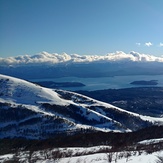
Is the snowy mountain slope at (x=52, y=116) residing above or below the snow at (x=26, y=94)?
below

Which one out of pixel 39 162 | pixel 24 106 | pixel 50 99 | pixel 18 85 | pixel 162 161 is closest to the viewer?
pixel 162 161

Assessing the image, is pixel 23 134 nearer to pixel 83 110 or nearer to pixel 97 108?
pixel 83 110

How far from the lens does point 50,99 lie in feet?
559

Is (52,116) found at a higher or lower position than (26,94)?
lower

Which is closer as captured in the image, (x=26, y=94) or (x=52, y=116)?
(x=52, y=116)

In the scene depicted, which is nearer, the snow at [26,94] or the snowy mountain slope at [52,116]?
the snowy mountain slope at [52,116]

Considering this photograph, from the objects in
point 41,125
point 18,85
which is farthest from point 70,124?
point 18,85

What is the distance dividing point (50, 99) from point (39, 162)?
154m

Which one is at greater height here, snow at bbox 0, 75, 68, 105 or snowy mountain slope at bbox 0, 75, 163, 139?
snow at bbox 0, 75, 68, 105

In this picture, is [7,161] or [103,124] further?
[103,124]

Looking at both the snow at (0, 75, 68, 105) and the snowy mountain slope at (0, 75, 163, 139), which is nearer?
the snowy mountain slope at (0, 75, 163, 139)

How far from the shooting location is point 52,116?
13738 centimetres

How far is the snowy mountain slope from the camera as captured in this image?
124556 mm

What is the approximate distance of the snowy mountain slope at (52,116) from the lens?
12456 cm
